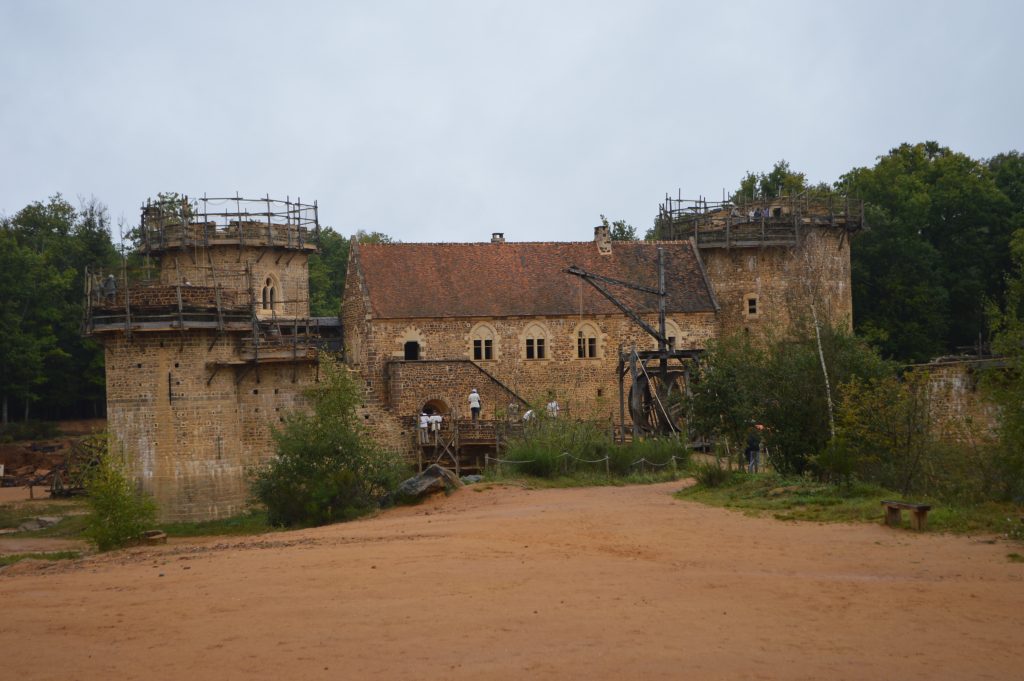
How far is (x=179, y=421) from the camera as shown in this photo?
105 ft

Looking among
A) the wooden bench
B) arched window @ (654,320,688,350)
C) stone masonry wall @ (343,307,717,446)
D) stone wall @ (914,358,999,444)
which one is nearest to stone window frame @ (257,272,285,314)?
stone masonry wall @ (343,307,717,446)

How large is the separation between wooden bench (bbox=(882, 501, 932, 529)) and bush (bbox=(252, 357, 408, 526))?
463 inches

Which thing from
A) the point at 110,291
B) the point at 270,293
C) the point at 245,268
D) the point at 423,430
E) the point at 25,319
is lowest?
the point at 423,430

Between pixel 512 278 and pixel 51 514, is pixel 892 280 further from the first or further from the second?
pixel 51 514

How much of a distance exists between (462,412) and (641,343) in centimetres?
817

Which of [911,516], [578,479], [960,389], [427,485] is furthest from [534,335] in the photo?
[911,516]

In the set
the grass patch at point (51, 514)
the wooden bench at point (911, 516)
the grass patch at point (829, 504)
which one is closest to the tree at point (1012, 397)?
the grass patch at point (829, 504)

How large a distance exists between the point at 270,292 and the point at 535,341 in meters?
10.0

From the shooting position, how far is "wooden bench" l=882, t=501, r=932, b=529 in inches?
700

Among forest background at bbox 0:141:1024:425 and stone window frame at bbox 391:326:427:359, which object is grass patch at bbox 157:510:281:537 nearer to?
stone window frame at bbox 391:326:427:359

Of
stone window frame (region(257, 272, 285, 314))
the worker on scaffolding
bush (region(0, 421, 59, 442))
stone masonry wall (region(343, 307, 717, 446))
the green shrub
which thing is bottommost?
the green shrub

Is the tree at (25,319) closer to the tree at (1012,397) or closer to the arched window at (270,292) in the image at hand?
the arched window at (270,292)

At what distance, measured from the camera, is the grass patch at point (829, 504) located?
17.9 meters

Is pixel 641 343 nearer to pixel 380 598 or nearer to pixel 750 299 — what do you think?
pixel 750 299
